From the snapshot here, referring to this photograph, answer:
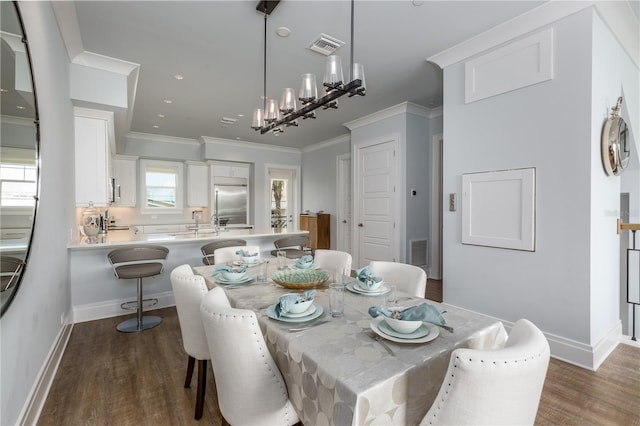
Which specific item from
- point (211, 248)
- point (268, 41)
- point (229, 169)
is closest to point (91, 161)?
point (211, 248)

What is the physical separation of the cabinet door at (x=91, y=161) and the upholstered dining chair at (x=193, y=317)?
249cm

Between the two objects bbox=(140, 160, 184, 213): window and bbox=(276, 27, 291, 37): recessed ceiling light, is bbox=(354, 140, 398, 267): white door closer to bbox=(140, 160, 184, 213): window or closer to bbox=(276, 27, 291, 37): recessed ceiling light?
bbox=(276, 27, 291, 37): recessed ceiling light

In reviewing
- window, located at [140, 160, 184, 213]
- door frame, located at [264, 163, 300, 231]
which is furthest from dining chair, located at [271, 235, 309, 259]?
window, located at [140, 160, 184, 213]

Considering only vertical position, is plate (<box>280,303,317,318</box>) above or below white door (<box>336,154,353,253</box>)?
below

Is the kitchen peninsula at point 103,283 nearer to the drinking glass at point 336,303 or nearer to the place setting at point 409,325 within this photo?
the drinking glass at point 336,303

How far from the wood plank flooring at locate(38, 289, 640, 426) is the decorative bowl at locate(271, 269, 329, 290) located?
0.87m

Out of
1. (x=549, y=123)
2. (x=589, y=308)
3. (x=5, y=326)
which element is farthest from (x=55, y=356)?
(x=549, y=123)

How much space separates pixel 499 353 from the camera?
87cm

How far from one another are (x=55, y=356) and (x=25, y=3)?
243 cm

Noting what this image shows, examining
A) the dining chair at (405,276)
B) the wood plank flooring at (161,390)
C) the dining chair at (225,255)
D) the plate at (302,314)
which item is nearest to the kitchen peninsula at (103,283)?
the wood plank flooring at (161,390)

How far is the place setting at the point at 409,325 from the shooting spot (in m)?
1.18

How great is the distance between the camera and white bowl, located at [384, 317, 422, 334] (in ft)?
3.91

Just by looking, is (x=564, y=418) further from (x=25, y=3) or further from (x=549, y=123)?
(x=25, y=3)

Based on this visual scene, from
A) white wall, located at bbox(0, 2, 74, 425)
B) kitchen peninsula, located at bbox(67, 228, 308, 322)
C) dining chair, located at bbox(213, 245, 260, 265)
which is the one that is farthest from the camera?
kitchen peninsula, located at bbox(67, 228, 308, 322)
